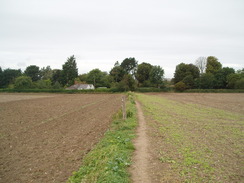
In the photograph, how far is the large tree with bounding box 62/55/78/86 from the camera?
8656 cm

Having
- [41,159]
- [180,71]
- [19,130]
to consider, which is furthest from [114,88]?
[41,159]

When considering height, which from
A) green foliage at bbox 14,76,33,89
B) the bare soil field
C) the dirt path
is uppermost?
green foliage at bbox 14,76,33,89

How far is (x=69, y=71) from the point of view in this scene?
88062 millimetres

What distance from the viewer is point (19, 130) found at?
39.2 ft

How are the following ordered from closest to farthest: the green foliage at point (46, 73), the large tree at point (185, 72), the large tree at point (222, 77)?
the large tree at point (222, 77) < the large tree at point (185, 72) < the green foliage at point (46, 73)

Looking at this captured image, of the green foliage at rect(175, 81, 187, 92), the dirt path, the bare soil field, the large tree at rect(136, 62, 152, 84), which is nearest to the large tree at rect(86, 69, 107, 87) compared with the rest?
the large tree at rect(136, 62, 152, 84)

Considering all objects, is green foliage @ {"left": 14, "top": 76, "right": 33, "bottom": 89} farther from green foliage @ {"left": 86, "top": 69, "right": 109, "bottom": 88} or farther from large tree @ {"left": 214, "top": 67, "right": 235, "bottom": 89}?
large tree @ {"left": 214, "top": 67, "right": 235, "bottom": 89}

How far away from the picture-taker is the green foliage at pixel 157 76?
7550 centimetres

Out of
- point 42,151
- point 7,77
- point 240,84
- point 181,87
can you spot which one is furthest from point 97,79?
point 42,151

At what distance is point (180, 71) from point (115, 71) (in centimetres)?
2978

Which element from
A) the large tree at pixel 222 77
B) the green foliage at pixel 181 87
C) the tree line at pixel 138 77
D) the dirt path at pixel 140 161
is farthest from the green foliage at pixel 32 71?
the dirt path at pixel 140 161

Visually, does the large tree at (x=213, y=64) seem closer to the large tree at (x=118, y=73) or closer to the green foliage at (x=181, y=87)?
the green foliage at (x=181, y=87)

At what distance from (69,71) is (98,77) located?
16.9m

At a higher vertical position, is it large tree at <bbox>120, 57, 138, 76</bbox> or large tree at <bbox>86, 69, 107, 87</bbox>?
large tree at <bbox>120, 57, 138, 76</bbox>
